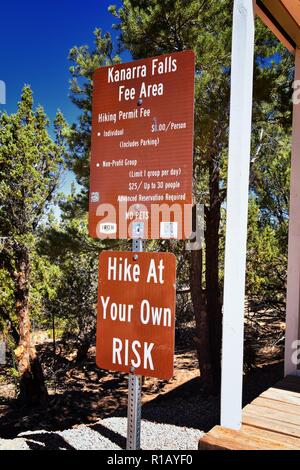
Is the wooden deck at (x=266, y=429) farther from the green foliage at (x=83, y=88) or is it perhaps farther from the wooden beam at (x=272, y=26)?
the green foliage at (x=83, y=88)

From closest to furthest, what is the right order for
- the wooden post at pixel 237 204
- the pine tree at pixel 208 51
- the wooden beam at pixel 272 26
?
the wooden post at pixel 237 204
the wooden beam at pixel 272 26
the pine tree at pixel 208 51

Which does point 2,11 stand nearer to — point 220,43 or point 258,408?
point 220,43

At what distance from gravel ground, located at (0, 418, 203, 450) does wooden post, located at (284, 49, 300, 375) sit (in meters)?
2.76

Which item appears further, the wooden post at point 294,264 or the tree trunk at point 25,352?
the tree trunk at point 25,352

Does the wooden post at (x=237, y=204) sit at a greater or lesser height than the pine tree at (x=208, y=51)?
lesser

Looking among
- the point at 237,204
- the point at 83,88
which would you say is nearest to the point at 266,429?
the point at 237,204

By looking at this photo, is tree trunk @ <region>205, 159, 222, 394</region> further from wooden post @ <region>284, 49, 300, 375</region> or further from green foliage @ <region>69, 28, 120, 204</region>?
wooden post @ <region>284, 49, 300, 375</region>

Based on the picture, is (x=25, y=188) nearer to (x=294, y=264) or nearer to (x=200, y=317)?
(x=200, y=317)

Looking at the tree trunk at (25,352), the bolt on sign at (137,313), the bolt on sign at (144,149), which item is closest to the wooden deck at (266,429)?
the bolt on sign at (137,313)

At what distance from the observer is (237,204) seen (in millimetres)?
1936

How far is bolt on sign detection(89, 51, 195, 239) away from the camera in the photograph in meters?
1.68

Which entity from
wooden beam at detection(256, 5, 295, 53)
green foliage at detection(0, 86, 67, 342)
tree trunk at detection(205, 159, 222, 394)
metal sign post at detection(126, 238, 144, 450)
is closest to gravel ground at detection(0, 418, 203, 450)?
metal sign post at detection(126, 238, 144, 450)

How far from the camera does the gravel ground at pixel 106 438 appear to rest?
4.70 metres

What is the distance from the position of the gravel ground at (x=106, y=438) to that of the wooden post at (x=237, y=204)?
3.04 m
